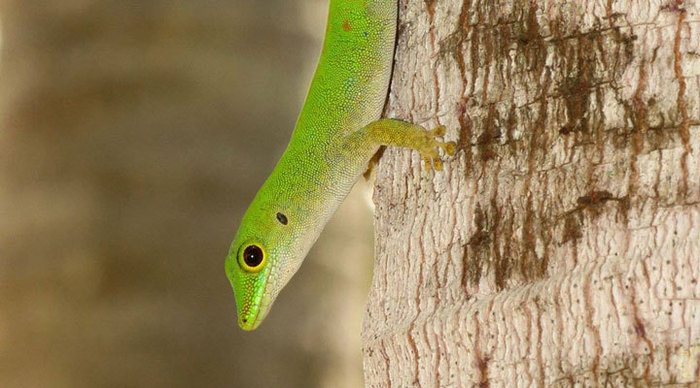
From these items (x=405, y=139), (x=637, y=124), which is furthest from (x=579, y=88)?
(x=405, y=139)

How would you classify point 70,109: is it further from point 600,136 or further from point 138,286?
point 600,136

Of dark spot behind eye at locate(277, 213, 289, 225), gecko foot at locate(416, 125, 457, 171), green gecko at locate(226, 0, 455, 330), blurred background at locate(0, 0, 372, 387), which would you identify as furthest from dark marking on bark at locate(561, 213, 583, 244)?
blurred background at locate(0, 0, 372, 387)

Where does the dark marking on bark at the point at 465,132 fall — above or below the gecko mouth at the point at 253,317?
above

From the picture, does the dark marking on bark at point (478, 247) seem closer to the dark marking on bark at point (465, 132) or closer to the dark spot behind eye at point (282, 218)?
the dark marking on bark at point (465, 132)

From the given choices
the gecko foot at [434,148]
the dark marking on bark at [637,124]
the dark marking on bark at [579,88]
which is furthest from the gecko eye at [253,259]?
the dark marking on bark at [637,124]

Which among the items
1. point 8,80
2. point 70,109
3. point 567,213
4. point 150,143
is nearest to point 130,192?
point 150,143
